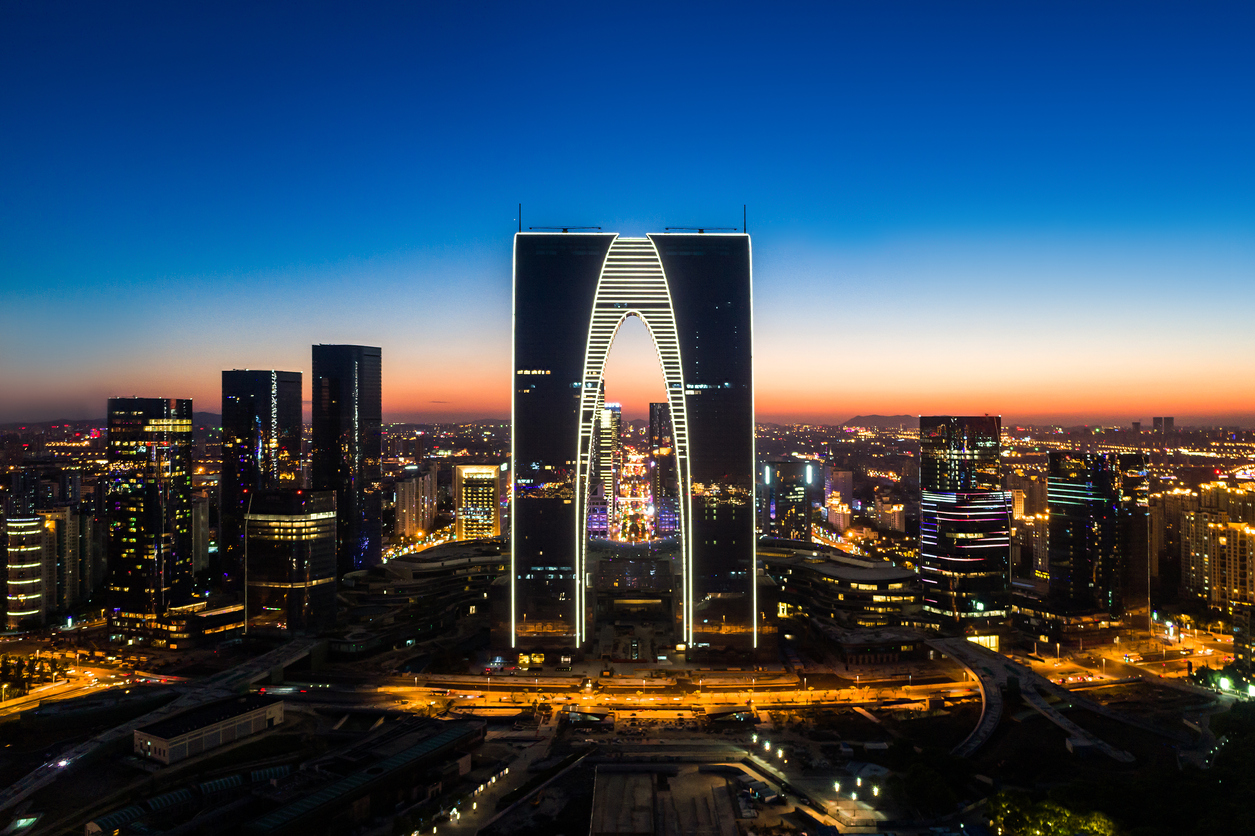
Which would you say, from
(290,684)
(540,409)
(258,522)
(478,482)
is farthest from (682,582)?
(478,482)

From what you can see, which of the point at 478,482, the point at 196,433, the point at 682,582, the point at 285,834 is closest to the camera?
the point at 285,834

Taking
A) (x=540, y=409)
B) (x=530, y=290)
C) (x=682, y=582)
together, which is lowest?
(x=682, y=582)

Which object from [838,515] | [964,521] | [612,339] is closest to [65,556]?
[612,339]

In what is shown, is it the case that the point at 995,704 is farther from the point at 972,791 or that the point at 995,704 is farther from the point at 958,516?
the point at 958,516

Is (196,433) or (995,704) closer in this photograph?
(995,704)

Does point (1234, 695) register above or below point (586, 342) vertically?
below

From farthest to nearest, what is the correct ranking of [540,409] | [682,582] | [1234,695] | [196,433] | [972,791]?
1. [196,433]
2. [682,582]
3. [540,409]
4. [1234,695]
5. [972,791]

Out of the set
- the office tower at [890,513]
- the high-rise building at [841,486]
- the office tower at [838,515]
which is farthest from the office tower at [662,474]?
the office tower at [890,513]
